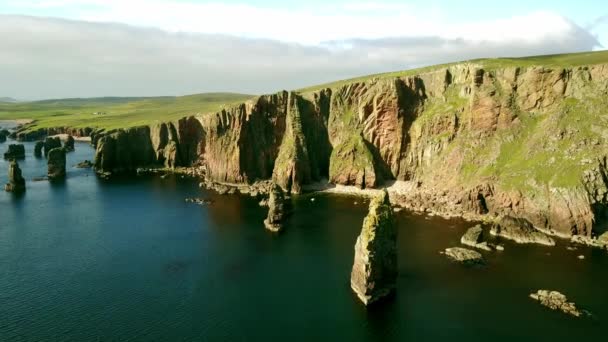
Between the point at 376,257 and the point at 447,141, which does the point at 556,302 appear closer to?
the point at 376,257

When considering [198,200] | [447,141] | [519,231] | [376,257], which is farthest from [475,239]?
[198,200]

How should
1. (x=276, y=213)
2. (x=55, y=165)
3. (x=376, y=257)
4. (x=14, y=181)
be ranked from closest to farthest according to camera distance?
(x=376, y=257), (x=276, y=213), (x=14, y=181), (x=55, y=165)

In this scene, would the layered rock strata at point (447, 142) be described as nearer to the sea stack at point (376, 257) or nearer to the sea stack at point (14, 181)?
the sea stack at point (14, 181)

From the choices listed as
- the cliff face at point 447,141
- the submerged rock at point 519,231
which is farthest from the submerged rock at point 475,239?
the cliff face at point 447,141

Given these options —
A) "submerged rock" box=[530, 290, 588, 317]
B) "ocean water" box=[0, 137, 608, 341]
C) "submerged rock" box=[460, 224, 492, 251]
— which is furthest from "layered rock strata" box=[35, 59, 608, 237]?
"submerged rock" box=[530, 290, 588, 317]

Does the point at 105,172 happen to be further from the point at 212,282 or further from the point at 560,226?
the point at 560,226

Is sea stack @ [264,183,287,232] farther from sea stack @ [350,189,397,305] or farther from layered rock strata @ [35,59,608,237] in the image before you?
sea stack @ [350,189,397,305]
